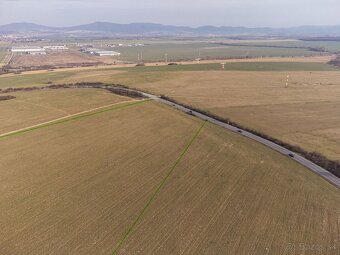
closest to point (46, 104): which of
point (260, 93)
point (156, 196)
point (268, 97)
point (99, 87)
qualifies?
point (99, 87)

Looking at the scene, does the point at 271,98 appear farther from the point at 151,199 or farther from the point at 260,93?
the point at 151,199

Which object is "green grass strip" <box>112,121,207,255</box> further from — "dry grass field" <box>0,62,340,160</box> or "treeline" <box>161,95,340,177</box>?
"dry grass field" <box>0,62,340,160</box>

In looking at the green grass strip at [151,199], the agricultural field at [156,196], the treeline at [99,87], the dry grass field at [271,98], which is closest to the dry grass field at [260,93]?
the dry grass field at [271,98]

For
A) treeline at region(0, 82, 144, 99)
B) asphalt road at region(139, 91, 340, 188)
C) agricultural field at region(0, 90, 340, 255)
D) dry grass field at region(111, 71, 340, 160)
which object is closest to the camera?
agricultural field at region(0, 90, 340, 255)

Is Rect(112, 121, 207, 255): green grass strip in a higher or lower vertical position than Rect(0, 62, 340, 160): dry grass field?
higher

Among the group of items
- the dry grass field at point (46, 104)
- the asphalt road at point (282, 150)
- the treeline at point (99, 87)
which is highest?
the asphalt road at point (282, 150)

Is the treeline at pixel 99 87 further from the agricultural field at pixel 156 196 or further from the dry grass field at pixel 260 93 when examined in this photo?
the agricultural field at pixel 156 196

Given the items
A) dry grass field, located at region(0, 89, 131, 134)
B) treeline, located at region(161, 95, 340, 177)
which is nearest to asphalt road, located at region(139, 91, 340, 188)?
treeline, located at region(161, 95, 340, 177)

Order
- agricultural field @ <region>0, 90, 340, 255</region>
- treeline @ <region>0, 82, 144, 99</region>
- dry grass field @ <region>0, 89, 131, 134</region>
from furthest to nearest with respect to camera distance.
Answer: treeline @ <region>0, 82, 144, 99</region>
dry grass field @ <region>0, 89, 131, 134</region>
agricultural field @ <region>0, 90, 340, 255</region>
